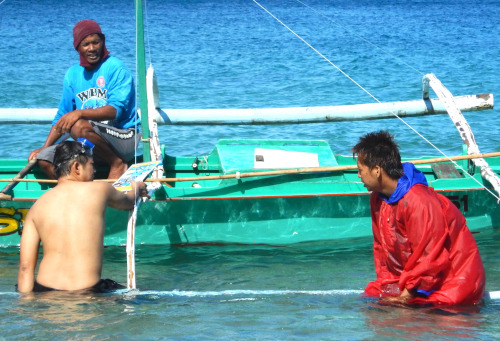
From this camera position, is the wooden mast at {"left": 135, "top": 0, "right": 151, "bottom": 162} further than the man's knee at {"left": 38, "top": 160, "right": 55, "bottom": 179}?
No

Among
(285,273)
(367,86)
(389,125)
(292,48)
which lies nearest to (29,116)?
(285,273)

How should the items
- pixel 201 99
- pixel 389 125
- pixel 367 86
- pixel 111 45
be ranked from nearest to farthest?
pixel 389 125, pixel 201 99, pixel 367 86, pixel 111 45

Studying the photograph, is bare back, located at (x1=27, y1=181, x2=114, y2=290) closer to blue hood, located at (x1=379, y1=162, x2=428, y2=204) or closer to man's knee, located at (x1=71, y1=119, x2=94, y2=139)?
man's knee, located at (x1=71, y1=119, x2=94, y2=139)

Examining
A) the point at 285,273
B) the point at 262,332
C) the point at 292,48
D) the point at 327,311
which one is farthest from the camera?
the point at 292,48

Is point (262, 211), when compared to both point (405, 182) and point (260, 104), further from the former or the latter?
point (260, 104)

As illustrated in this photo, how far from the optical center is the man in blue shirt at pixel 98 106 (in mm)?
6223

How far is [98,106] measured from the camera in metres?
6.50

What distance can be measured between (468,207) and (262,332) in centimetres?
310

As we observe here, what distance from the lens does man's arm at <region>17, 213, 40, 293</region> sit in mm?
4480

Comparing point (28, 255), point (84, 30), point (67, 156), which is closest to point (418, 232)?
point (67, 156)

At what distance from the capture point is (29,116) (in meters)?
7.57

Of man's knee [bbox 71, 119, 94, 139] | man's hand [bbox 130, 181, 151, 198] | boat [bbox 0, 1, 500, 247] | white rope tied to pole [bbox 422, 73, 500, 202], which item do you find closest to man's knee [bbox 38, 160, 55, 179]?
boat [bbox 0, 1, 500, 247]

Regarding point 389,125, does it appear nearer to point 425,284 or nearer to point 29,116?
point 29,116

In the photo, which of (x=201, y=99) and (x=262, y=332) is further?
(x=201, y=99)
